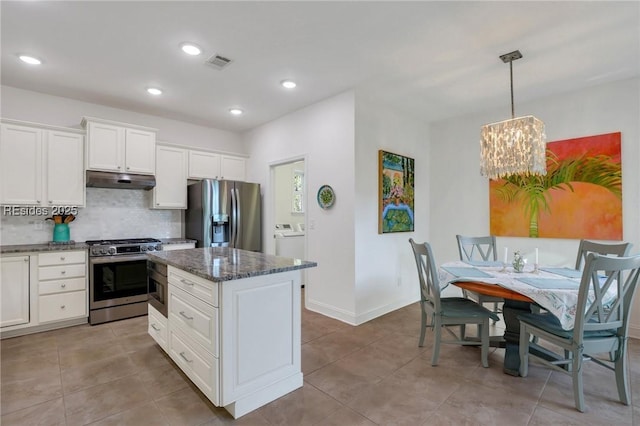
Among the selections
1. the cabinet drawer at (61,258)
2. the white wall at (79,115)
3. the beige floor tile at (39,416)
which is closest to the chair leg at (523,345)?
the beige floor tile at (39,416)

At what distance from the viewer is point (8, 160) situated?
3.23 metres

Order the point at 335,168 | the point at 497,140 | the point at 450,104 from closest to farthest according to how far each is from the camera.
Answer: the point at 497,140, the point at 335,168, the point at 450,104

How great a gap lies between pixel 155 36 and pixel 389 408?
3287 millimetres

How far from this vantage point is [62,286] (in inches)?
131

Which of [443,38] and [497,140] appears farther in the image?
[497,140]

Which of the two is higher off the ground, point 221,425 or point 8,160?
point 8,160

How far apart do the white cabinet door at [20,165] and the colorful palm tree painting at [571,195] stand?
5602 mm

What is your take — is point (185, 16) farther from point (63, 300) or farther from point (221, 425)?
point (63, 300)

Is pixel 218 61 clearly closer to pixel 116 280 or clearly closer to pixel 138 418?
pixel 116 280

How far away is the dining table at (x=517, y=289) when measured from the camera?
1985 mm

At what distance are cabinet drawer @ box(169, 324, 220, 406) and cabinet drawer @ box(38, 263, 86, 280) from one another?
183 cm

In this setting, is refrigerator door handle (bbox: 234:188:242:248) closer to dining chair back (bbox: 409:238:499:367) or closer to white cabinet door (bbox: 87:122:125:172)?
white cabinet door (bbox: 87:122:125:172)

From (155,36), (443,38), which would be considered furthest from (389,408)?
(155,36)

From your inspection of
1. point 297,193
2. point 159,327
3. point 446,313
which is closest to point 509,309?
point 446,313
